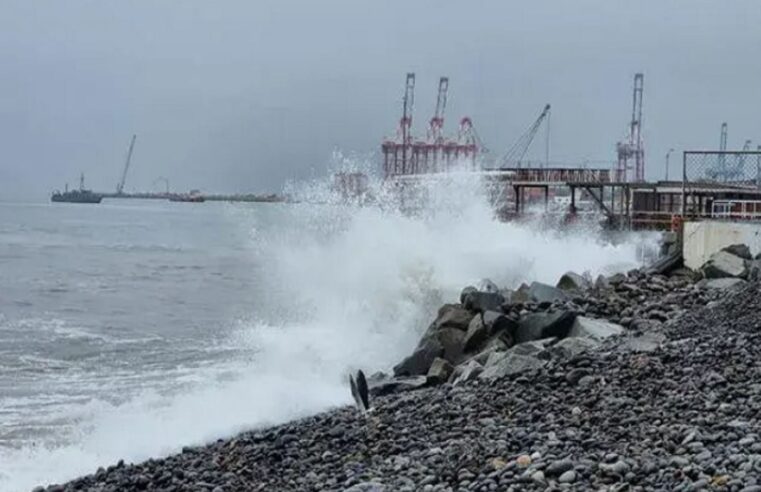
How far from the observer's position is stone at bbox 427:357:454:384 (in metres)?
12.4

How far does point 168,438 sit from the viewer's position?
1172cm

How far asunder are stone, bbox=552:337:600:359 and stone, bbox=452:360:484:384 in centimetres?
92

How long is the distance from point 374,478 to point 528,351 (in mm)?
4799

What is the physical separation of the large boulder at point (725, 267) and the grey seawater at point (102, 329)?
336 inches

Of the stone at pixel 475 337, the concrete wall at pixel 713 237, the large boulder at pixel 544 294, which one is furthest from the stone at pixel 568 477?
the concrete wall at pixel 713 237

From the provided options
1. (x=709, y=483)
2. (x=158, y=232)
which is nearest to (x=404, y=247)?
(x=709, y=483)

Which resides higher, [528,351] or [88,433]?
[528,351]

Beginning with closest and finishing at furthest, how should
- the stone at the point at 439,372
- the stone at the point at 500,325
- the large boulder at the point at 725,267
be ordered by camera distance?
the stone at the point at 439,372 → the stone at the point at 500,325 → the large boulder at the point at 725,267

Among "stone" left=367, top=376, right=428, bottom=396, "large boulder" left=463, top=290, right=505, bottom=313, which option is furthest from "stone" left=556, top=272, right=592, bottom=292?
"stone" left=367, top=376, right=428, bottom=396

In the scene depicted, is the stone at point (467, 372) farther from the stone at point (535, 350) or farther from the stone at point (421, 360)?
the stone at point (421, 360)

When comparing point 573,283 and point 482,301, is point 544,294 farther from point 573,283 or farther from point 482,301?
point 573,283

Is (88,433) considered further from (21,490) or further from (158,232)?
(158,232)

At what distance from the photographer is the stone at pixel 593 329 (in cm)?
1284

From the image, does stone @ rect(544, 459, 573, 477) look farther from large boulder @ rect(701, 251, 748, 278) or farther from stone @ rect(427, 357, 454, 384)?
large boulder @ rect(701, 251, 748, 278)
